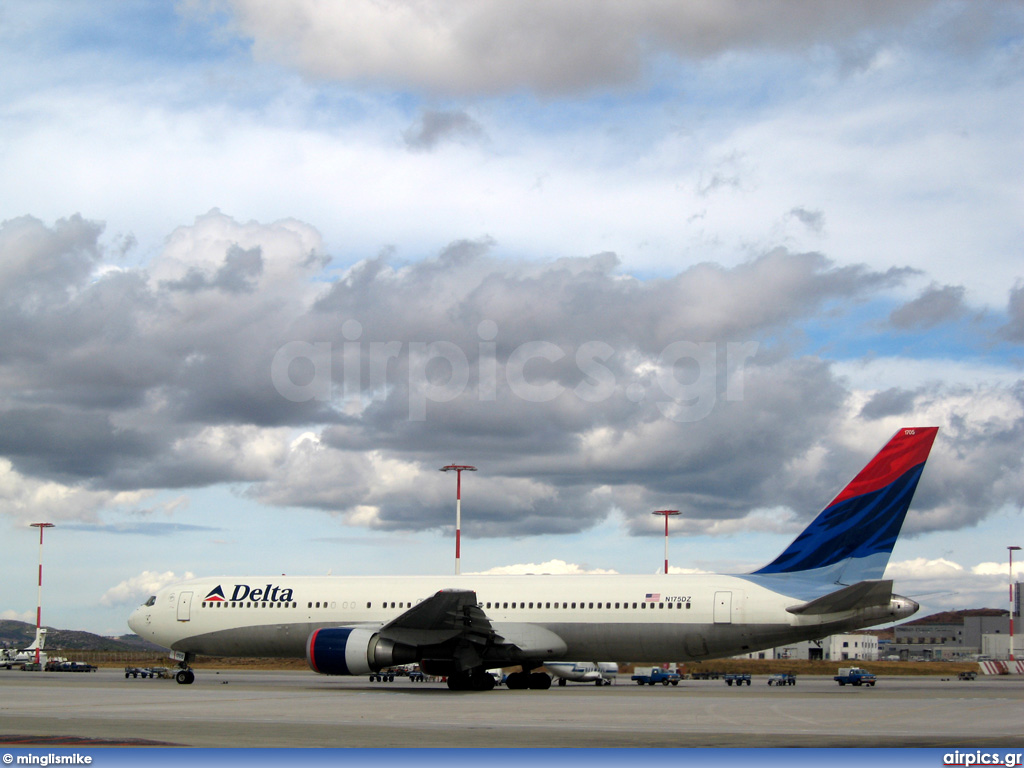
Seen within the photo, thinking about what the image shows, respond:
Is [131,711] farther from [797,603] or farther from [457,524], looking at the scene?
[457,524]

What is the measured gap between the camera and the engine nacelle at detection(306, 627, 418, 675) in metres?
30.6

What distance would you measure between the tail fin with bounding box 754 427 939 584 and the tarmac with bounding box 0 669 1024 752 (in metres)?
4.40

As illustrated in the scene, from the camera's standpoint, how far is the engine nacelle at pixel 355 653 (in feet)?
100

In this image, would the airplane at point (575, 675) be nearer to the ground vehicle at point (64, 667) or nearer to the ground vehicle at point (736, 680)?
the ground vehicle at point (736, 680)

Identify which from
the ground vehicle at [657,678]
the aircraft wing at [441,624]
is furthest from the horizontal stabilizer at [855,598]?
the ground vehicle at [657,678]

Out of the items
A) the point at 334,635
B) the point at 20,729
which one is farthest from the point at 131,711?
the point at 334,635

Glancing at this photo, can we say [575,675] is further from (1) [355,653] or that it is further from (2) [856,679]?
(1) [355,653]

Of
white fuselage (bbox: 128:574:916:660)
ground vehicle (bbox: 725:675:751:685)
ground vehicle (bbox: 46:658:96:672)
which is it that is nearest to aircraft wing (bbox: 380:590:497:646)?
white fuselage (bbox: 128:574:916:660)

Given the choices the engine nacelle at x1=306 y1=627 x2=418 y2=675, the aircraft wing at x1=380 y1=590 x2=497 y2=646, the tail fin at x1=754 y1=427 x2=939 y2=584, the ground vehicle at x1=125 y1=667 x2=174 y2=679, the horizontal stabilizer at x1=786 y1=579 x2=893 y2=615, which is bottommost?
the ground vehicle at x1=125 y1=667 x2=174 y2=679

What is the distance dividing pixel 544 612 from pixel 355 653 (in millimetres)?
6241

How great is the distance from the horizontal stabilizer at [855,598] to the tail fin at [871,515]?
1840 millimetres

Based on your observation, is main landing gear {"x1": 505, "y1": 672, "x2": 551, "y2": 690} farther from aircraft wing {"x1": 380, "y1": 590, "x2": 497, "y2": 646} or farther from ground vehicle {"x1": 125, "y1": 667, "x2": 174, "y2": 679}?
ground vehicle {"x1": 125, "y1": 667, "x2": 174, "y2": 679}

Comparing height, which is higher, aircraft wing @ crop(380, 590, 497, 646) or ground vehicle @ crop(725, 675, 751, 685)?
aircraft wing @ crop(380, 590, 497, 646)

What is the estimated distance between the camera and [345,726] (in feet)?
59.4
